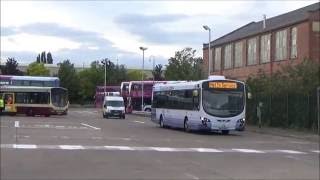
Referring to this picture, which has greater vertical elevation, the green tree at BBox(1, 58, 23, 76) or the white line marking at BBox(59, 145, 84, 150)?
the green tree at BBox(1, 58, 23, 76)

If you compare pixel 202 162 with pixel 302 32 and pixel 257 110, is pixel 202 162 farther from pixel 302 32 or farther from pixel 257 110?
pixel 302 32

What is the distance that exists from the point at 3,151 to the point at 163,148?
5854 millimetres

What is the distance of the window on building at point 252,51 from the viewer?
76.3 m

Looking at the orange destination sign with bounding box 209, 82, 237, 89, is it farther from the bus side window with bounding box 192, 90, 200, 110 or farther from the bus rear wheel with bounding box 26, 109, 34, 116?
the bus rear wheel with bounding box 26, 109, 34, 116

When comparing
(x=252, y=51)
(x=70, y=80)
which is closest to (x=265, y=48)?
(x=252, y=51)

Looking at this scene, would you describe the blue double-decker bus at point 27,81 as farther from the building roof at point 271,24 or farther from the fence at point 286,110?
the building roof at point 271,24

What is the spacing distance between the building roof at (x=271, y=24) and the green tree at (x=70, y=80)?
40829 millimetres

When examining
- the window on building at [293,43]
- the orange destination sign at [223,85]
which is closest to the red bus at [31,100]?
the window on building at [293,43]

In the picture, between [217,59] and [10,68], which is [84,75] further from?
[217,59]

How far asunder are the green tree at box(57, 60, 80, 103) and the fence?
78.2 meters

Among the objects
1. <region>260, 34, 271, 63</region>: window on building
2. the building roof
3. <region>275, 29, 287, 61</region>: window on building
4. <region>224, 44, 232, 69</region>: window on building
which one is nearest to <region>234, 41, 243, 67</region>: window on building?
the building roof

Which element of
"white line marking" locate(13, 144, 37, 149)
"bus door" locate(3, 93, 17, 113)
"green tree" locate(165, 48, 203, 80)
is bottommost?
"white line marking" locate(13, 144, 37, 149)

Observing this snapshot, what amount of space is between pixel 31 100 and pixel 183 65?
4335cm

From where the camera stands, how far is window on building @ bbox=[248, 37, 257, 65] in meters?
76.3
